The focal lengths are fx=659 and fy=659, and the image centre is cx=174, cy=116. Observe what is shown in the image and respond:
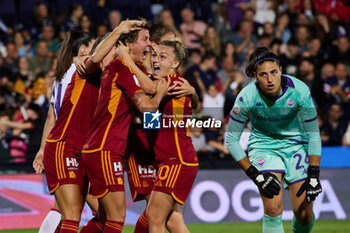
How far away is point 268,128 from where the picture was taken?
7.20 meters

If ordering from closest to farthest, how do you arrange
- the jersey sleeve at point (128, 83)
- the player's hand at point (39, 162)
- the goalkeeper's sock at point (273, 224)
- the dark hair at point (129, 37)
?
the jersey sleeve at point (128, 83)
the dark hair at point (129, 37)
the goalkeeper's sock at point (273, 224)
the player's hand at point (39, 162)

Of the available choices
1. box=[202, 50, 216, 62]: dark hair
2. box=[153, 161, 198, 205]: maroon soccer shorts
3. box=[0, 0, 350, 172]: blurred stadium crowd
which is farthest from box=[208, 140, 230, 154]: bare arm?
box=[153, 161, 198, 205]: maroon soccer shorts

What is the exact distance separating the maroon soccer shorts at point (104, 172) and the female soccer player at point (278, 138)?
4.91 feet

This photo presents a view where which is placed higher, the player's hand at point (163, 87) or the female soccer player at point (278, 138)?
the player's hand at point (163, 87)

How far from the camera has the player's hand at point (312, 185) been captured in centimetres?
672

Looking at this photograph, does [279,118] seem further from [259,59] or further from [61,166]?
[61,166]

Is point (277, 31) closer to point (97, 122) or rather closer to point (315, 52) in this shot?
point (315, 52)

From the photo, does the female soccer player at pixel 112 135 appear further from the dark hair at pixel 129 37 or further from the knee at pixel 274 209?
the knee at pixel 274 209

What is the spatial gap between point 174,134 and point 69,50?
4.98 feet

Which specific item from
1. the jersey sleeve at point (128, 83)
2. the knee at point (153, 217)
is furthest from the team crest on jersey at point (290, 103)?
the knee at point (153, 217)

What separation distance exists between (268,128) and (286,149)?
0.98ft

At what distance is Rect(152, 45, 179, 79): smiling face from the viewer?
635 centimetres

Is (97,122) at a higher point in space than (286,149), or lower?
higher

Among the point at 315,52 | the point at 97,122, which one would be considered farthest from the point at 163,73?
the point at 315,52
